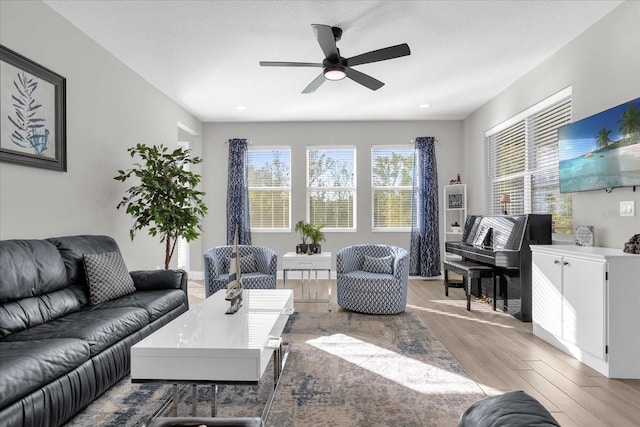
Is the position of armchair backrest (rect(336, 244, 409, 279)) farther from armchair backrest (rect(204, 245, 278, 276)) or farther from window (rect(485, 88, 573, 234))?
window (rect(485, 88, 573, 234))

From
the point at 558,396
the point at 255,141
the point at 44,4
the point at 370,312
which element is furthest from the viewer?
the point at 255,141

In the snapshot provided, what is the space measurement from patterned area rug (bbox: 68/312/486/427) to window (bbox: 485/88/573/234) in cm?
223

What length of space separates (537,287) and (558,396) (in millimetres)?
1346

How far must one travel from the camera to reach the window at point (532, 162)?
13.3 feet

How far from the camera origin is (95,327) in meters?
2.29

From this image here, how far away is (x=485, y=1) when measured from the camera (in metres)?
3.05

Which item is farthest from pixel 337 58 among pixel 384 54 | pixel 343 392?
pixel 343 392

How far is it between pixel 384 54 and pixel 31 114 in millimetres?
2839

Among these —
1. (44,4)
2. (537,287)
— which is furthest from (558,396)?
(44,4)

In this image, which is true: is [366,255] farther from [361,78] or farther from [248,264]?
[361,78]

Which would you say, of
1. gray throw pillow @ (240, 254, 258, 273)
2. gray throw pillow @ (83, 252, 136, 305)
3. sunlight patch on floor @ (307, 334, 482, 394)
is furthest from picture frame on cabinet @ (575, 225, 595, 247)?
gray throw pillow @ (83, 252, 136, 305)

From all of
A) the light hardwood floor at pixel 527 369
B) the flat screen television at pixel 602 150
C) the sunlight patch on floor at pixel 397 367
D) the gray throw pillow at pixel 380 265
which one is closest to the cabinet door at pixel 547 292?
the light hardwood floor at pixel 527 369

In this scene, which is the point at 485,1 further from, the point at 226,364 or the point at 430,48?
the point at 226,364

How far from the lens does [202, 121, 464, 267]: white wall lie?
680 centimetres
